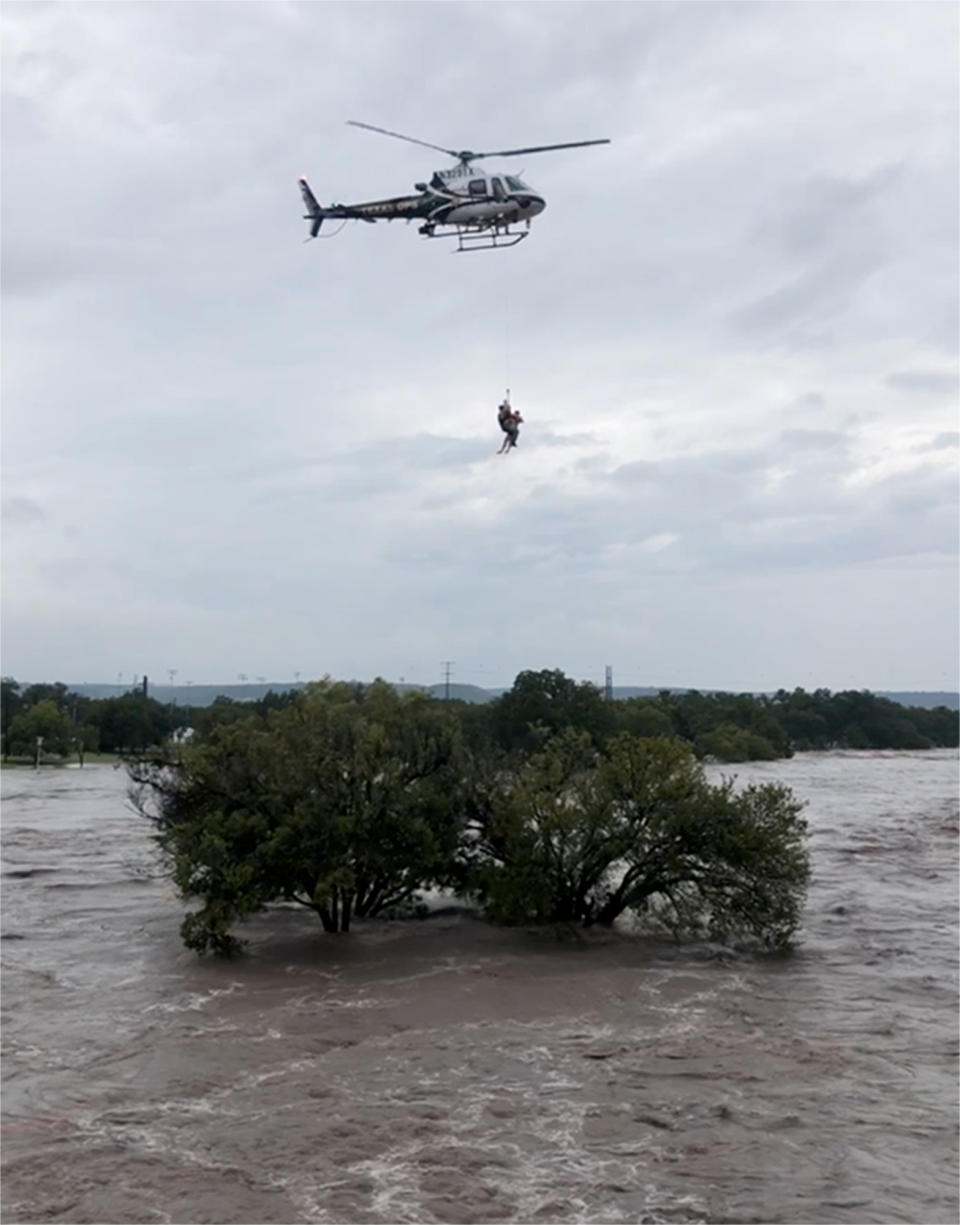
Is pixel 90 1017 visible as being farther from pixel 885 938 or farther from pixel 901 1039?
pixel 885 938

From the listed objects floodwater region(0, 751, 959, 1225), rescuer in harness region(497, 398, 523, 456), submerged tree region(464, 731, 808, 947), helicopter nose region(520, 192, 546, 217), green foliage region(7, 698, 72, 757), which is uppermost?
helicopter nose region(520, 192, 546, 217)

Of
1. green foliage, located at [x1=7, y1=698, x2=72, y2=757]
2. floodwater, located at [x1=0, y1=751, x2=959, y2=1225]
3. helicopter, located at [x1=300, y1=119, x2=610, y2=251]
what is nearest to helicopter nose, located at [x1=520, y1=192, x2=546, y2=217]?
helicopter, located at [x1=300, y1=119, x2=610, y2=251]

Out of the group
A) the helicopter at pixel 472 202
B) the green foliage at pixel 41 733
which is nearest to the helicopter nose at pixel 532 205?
the helicopter at pixel 472 202

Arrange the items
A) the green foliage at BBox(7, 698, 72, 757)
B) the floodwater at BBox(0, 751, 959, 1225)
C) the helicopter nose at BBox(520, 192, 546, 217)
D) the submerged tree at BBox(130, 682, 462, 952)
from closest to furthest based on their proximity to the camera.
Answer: the floodwater at BBox(0, 751, 959, 1225)
the submerged tree at BBox(130, 682, 462, 952)
the helicopter nose at BBox(520, 192, 546, 217)
the green foliage at BBox(7, 698, 72, 757)

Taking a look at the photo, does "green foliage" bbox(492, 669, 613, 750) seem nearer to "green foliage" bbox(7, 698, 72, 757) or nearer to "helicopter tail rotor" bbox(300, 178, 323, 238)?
"green foliage" bbox(7, 698, 72, 757)

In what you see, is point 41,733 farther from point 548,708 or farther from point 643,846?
point 643,846

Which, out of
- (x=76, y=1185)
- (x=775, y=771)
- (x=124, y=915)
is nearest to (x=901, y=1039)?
(x=76, y=1185)

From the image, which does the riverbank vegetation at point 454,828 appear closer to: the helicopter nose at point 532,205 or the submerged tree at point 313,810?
the submerged tree at point 313,810
